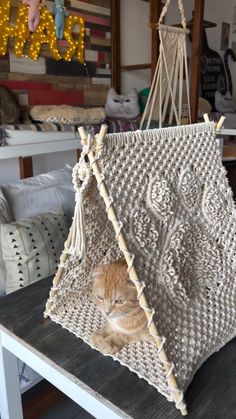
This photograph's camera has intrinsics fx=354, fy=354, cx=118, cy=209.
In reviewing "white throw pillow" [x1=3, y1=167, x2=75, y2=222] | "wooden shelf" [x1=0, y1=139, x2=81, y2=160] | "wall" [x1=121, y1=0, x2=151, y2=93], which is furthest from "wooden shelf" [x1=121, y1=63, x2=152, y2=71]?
"white throw pillow" [x1=3, y1=167, x2=75, y2=222]

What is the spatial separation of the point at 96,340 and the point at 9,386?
251 millimetres

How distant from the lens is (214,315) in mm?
631

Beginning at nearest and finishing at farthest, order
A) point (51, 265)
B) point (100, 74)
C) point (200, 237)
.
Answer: point (200, 237) < point (51, 265) < point (100, 74)

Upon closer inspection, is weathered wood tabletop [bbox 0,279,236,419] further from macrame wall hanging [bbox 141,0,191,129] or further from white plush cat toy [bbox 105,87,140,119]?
white plush cat toy [bbox 105,87,140,119]

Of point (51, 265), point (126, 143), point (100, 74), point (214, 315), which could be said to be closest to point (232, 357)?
point (214, 315)

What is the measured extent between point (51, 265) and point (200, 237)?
68 cm

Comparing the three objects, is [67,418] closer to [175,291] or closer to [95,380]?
[95,380]

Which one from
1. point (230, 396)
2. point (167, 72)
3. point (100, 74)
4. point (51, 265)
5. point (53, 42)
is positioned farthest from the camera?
point (100, 74)

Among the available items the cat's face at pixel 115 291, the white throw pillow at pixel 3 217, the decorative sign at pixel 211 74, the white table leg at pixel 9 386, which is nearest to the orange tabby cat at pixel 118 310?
the cat's face at pixel 115 291

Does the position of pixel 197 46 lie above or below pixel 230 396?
above

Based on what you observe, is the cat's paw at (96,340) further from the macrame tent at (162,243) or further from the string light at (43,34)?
the string light at (43,34)

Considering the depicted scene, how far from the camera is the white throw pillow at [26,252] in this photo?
117 centimetres

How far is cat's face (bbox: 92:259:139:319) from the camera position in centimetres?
61

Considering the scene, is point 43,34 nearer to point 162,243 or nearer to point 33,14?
point 33,14
